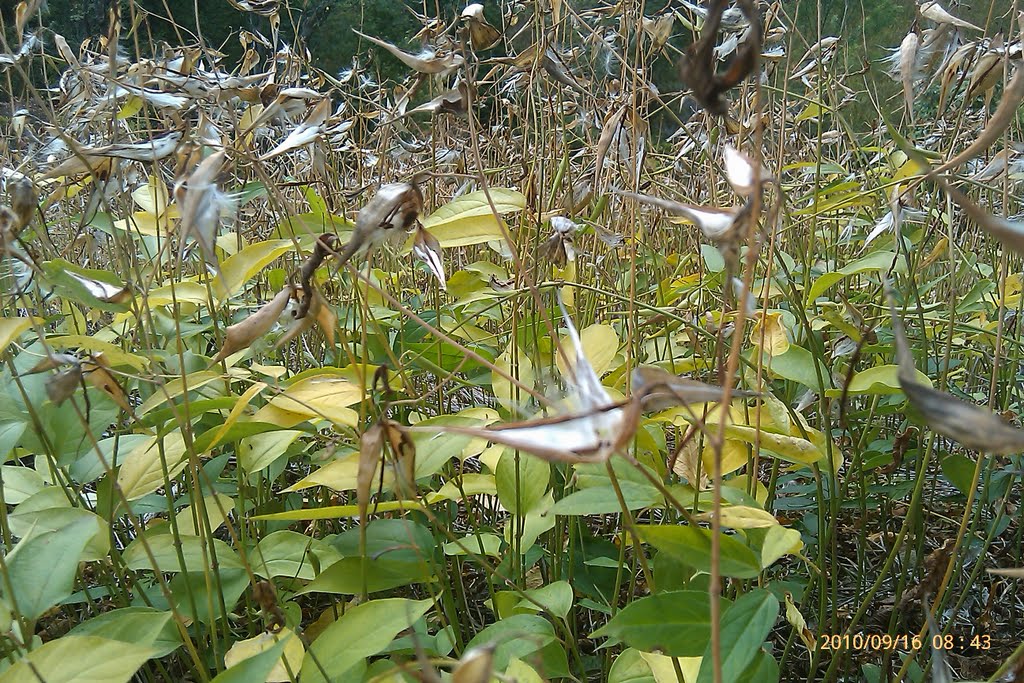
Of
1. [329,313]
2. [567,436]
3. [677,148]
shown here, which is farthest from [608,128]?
[677,148]

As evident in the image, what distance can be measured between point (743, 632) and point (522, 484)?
0.22 m

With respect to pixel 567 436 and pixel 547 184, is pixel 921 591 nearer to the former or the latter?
pixel 567 436

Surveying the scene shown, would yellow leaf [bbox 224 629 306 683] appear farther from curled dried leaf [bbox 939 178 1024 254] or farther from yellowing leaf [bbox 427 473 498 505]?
curled dried leaf [bbox 939 178 1024 254]

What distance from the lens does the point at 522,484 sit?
1.76ft

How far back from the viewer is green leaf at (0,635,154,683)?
1.13ft

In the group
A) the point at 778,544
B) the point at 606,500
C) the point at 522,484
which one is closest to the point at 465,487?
the point at 522,484

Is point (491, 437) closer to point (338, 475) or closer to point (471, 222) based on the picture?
point (338, 475)

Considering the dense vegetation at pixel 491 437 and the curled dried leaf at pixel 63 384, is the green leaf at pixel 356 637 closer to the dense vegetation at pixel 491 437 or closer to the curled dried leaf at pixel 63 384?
the dense vegetation at pixel 491 437

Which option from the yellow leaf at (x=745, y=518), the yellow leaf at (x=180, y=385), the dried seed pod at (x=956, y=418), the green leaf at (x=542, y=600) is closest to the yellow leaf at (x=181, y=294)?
the yellow leaf at (x=180, y=385)

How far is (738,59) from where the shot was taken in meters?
0.22

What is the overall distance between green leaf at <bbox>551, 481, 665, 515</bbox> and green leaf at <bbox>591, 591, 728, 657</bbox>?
75mm

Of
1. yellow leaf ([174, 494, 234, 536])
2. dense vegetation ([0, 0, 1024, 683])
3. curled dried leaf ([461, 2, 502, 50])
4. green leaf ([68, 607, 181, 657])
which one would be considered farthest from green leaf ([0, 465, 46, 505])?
curled dried leaf ([461, 2, 502, 50])

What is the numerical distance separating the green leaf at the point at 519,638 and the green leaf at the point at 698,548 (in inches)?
4.2

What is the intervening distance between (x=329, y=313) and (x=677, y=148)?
1011 millimetres
